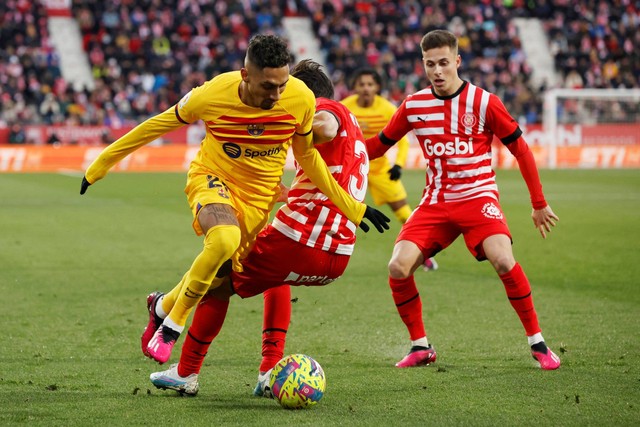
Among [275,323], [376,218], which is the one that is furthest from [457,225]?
[275,323]

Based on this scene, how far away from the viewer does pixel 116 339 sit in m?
7.09

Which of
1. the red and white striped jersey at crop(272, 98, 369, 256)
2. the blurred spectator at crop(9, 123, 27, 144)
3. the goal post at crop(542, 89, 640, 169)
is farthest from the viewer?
the goal post at crop(542, 89, 640, 169)

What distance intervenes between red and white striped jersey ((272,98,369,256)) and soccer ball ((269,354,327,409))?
64cm

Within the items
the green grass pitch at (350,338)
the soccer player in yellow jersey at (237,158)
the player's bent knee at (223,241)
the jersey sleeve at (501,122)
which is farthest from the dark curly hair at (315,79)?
the green grass pitch at (350,338)

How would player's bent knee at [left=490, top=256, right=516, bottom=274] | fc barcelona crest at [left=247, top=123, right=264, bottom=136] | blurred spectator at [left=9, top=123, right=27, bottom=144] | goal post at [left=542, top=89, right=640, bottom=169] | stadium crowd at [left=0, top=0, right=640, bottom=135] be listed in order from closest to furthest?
fc barcelona crest at [left=247, top=123, right=264, bottom=136], player's bent knee at [left=490, top=256, right=516, bottom=274], blurred spectator at [left=9, top=123, right=27, bottom=144], goal post at [left=542, top=89, right=640, bottom=169], stadium crowd at [left=0, top=0, right=640, bottom=135]

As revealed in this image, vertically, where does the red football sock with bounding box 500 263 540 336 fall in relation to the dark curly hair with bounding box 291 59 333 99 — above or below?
below

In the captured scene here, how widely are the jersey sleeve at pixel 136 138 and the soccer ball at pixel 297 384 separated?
140cm

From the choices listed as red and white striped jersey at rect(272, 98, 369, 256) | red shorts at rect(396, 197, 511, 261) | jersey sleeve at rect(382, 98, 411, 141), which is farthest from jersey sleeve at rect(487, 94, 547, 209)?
red and white striped jersey at rect(272, 98, 369, 256)

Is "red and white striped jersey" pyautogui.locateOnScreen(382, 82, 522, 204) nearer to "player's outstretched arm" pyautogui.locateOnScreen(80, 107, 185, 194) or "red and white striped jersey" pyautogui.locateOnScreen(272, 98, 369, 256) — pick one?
"red and white striped jersey" pyautogui.locateOnScreen(272, 98, 369, 256)

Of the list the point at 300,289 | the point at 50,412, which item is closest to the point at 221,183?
the point at 50,412

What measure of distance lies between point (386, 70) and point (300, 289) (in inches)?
1021

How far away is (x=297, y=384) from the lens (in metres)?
5.16

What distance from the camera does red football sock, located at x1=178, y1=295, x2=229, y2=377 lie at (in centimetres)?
547

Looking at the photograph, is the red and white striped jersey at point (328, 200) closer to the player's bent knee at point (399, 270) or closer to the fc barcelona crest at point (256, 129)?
the fc barcelona crest at point (256, 129)
